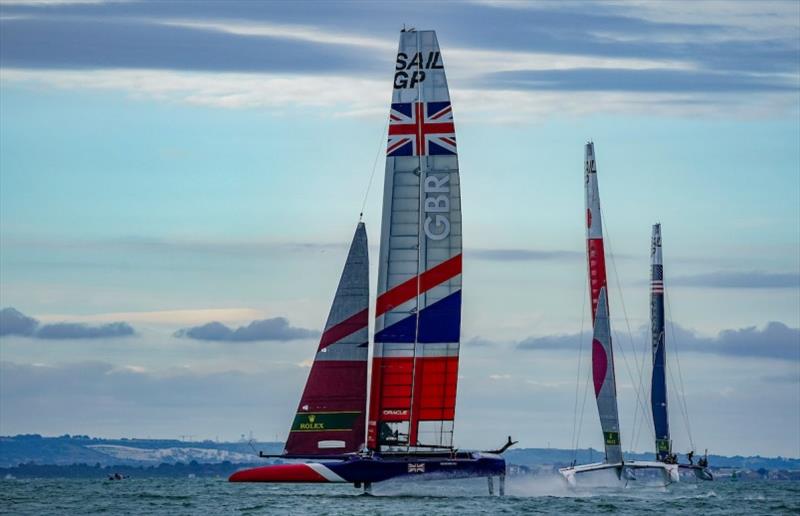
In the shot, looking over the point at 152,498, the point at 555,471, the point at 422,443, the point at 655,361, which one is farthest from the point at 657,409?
the point at 422,443

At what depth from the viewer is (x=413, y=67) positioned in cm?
5428

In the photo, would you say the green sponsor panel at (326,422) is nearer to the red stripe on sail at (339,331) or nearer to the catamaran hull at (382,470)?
the red stripe on sail at (339,331)

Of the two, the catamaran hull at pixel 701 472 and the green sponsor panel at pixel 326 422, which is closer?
the green sponsor panel at pixel 326 422

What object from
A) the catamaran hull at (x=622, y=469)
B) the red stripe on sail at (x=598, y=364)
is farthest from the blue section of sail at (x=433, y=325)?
the red stripe on sail at (x=598, y=364)

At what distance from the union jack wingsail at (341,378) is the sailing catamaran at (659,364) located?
3825 cm

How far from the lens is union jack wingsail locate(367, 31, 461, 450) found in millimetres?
53438

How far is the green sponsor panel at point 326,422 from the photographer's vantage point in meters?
55.5

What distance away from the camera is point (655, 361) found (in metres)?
96.1

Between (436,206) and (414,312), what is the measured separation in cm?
361

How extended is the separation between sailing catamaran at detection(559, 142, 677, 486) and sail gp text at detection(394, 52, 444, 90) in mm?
20861

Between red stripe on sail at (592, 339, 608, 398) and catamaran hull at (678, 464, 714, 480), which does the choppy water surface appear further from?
catamaran hull at (678, 464, 714, 480)

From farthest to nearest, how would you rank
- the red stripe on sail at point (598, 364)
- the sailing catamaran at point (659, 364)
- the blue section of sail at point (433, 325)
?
the sailing catamaran at point (659, 364) < the red stripe on sail at point (598, 364) < the blue section of sail at point (433, 325)

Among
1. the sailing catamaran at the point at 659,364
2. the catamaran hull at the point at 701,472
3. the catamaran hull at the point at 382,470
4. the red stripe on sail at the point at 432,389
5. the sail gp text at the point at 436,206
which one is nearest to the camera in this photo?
the catamaran hull at the point at 382,470

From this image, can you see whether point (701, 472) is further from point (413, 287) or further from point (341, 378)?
point (413, 287)
